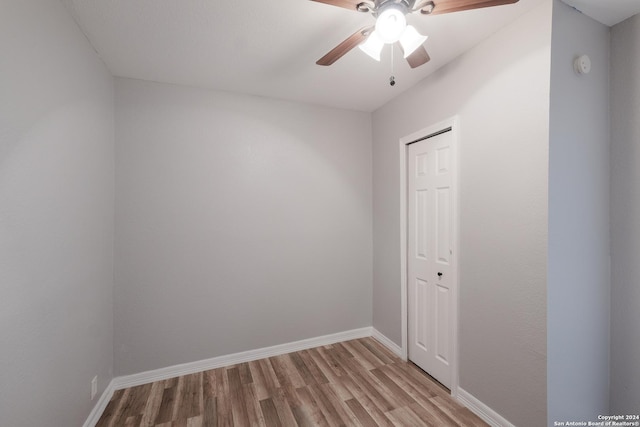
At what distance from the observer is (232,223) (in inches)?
99.1

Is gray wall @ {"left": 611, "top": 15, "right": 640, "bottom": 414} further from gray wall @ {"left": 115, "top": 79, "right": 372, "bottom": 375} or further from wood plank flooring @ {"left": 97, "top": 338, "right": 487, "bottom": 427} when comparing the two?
gray wall @ {"left": 115, "top": 79, "right": 372, "bottom": 375}

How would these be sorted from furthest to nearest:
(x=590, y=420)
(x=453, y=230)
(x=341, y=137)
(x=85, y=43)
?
(x=341, y=137), (x=453, y=230), (x=85, y=43), (x=590, y=420)

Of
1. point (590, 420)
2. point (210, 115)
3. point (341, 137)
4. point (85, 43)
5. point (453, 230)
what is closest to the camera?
point (590, 420)

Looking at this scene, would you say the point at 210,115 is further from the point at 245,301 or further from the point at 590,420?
the point at 590,420

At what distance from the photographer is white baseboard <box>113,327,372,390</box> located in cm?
221

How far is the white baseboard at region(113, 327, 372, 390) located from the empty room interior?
0.02 meters

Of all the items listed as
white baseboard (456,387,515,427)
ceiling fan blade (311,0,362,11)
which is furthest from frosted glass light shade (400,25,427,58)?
white baseboard (456,387,515,427)

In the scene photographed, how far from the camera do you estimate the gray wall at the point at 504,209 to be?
1477mm

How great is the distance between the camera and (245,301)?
2.55 metres

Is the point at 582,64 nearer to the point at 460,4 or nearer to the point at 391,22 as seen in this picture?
the point at 460,4

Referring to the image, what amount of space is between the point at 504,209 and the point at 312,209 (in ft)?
5.60

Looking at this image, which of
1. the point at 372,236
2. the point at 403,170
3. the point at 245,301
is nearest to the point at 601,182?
the point at 403,170

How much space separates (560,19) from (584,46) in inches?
9.8

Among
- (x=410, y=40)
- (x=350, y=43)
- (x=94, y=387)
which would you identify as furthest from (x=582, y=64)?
(x=94, y=387)
